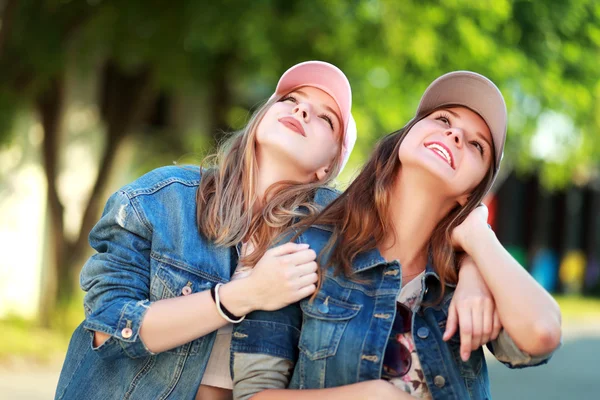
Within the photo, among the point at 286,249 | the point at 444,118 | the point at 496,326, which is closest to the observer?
the point at 496,326

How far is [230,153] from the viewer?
3064 mm

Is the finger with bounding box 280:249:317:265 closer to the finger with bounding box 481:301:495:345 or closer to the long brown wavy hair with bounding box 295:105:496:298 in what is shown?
the long brown wavy hair with bounding box 295:105:496:298

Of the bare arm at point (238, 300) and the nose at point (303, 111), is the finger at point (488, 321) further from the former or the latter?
the nose at point (303, 111)

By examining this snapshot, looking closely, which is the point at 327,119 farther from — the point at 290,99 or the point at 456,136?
the point at 456,136

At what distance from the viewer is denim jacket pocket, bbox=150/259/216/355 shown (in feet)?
9.00

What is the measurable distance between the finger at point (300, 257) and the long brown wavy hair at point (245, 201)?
0.19 m

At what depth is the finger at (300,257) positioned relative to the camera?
8.43 feet

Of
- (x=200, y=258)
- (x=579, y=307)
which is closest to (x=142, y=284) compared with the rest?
(x=200, y=258)

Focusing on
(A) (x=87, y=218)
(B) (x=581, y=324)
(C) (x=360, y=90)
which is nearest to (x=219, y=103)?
(A) (x=87, y=218)

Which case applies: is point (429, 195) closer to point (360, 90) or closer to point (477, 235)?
point (477, 235)

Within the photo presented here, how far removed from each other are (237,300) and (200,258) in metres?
0.29

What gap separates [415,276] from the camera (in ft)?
9.05

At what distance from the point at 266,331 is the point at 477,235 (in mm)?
702

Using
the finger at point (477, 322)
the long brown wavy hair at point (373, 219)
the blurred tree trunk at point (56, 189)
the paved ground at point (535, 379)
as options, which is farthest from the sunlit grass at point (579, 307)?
the finger at point (477, 322)
